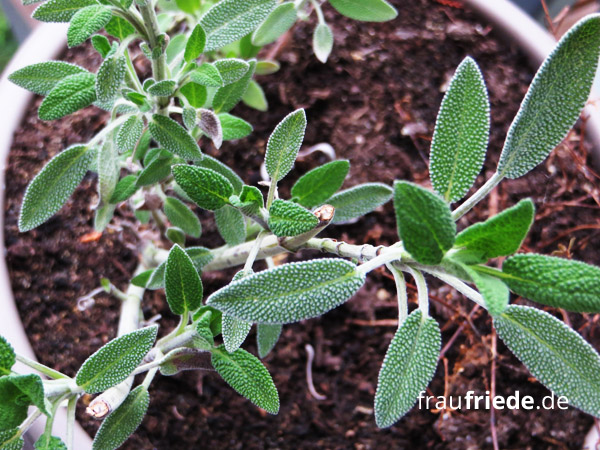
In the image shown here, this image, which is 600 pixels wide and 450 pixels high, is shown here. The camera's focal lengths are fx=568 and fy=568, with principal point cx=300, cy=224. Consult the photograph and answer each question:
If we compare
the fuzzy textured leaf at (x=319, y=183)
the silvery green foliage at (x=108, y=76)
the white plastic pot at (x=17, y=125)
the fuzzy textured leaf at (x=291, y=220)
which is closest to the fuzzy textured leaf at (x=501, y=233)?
the fuzzy textured leaf at (x=291, y=220)

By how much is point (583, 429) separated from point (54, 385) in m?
0.80

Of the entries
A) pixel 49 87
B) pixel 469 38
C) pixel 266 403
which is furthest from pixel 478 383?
pixel 49 87

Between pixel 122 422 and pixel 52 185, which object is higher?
pixel 52 185

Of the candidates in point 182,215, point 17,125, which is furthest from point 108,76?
point 17,125

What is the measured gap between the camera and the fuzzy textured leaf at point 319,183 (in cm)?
67

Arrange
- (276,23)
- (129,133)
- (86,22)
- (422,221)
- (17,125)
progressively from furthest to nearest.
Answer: (17,125)
(276,23)
(129,133)
(86,22)
(422,221)

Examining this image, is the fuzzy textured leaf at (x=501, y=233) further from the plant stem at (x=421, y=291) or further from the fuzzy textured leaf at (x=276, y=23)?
the fuzzy textured leaf at (x=276, y=23)

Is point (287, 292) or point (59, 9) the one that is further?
point (59, 9)

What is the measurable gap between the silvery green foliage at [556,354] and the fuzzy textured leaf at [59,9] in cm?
51

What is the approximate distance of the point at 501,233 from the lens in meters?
0.44

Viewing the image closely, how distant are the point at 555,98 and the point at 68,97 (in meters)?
0.49

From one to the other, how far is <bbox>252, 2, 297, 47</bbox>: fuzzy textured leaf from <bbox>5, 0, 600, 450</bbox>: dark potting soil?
22 cm

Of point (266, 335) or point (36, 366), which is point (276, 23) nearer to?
point (266, 335)

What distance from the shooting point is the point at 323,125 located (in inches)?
42.1
